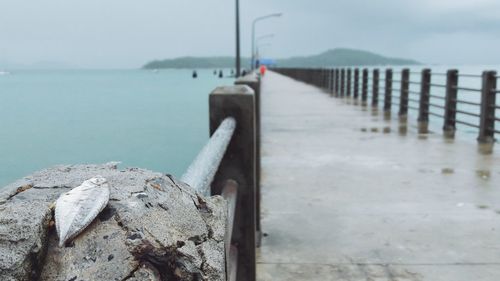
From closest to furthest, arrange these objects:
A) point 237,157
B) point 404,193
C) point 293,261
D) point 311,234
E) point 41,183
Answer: point 41,183
point 237,157
point 293,261
point 311,234
point 404,193

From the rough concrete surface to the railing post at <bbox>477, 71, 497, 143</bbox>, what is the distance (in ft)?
31.6

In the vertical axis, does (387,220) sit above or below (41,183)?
below

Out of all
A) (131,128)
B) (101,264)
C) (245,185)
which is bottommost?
(131,128)

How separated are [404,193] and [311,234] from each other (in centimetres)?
174

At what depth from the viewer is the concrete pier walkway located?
12.7 feet

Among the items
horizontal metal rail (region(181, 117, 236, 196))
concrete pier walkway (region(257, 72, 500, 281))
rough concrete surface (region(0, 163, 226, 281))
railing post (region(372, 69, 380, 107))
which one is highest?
rough concrete surface (region(0, 163, 226, 281))

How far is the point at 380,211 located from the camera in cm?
521

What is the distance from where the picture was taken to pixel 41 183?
3.94 feet

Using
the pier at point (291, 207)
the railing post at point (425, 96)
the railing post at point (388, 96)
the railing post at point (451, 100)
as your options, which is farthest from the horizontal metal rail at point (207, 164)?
the railing post at point (388, 96)

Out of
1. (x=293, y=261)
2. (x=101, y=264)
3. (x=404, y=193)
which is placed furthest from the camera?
(x=404, y=193)

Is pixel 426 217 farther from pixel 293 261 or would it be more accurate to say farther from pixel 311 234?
pixel 293 261

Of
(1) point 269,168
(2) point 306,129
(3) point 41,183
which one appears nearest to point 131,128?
(2) point 306,129

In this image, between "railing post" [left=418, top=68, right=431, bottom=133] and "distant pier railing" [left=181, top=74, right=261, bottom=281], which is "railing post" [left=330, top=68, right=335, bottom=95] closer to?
"railing post" [left=418, top=68, right=431, bottom=133]

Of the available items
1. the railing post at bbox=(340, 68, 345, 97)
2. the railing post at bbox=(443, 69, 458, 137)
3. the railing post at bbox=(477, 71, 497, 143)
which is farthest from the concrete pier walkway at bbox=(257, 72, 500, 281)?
the railing post at bbox=(340, 68, 345, 97)
